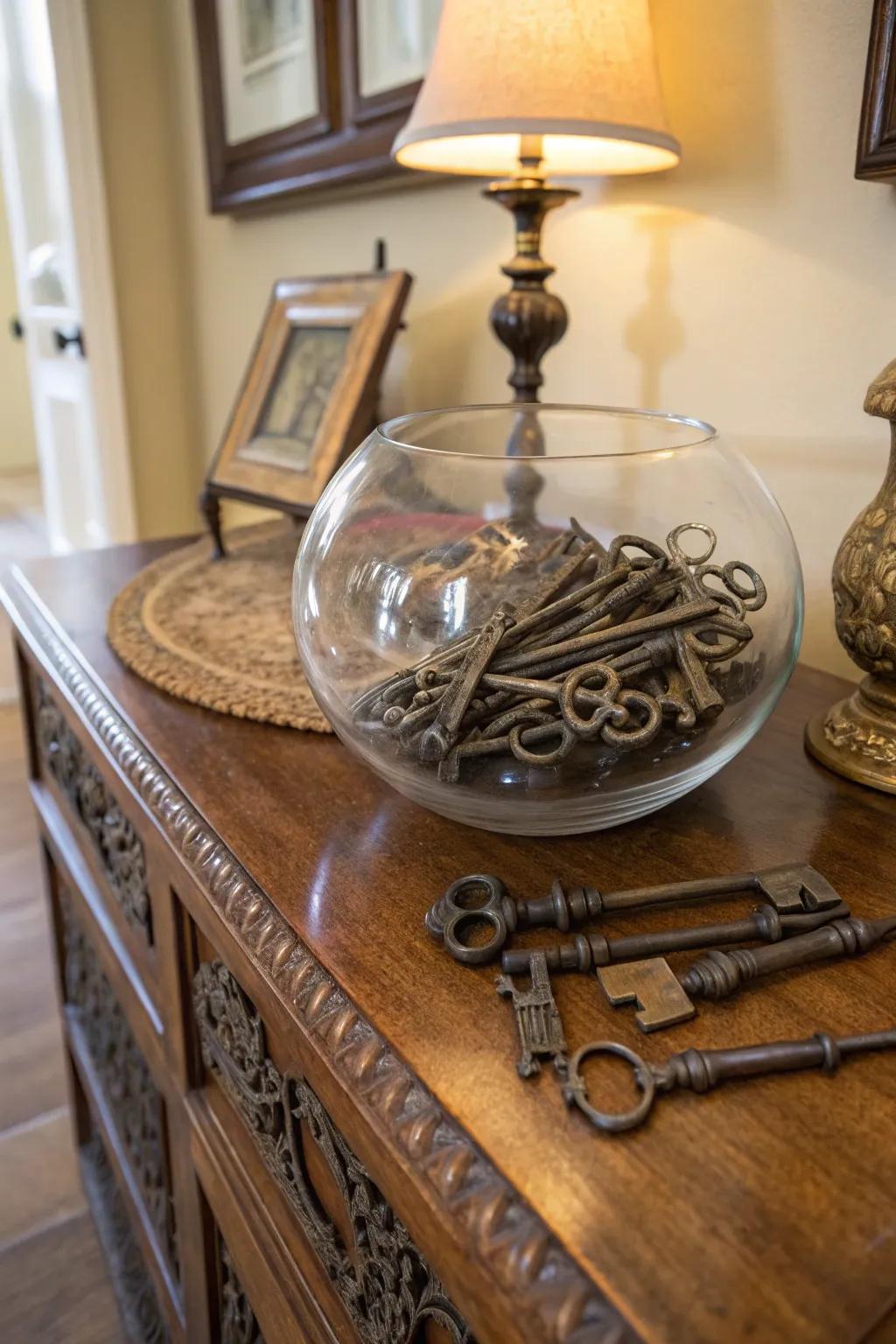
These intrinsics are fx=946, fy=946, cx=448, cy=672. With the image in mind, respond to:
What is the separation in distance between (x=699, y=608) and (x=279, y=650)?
16.4 inches

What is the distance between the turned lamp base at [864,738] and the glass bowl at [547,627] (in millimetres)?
88

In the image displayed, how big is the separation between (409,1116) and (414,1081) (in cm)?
1

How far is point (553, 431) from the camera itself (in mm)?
676

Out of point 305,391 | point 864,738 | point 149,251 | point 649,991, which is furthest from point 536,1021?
point 149,251

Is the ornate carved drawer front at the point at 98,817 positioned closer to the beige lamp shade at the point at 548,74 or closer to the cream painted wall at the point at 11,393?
the beige lamp shade at the point at 548,74

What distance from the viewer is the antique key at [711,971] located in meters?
0.37

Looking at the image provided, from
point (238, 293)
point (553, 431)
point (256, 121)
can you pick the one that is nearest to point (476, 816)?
point (553, 431)

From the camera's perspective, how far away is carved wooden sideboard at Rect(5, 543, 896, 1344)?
285 millimetres

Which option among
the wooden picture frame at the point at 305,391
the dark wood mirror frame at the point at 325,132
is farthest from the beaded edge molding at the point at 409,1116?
the dark wood mirror frame at the point at 325,132

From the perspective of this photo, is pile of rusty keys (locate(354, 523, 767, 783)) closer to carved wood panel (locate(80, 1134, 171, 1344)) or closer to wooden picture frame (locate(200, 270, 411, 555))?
wooden picture frame (locate(200, 270, 411, 555))

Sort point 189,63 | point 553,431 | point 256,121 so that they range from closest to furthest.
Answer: point 553,431, point 256,121, point 189,63

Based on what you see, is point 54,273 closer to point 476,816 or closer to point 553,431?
point 553,431

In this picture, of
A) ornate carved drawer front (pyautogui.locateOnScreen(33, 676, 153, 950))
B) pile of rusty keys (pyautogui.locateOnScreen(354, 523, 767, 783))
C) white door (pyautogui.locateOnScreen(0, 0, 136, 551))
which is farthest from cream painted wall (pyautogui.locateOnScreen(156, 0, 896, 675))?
white door (pyautogui.locateOnScreen(0, 0, 136, 551))

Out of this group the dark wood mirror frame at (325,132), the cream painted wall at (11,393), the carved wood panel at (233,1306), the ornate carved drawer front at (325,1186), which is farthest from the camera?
the cream painted wall at (11,393)
